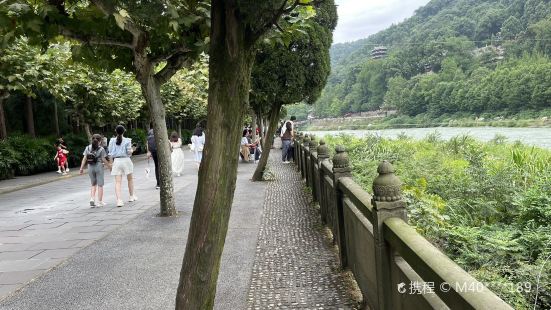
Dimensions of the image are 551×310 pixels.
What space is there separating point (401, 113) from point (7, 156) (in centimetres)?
4731

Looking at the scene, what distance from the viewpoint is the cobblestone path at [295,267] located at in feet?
12.9

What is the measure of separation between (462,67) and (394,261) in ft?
226

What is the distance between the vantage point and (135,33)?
6.30 meters

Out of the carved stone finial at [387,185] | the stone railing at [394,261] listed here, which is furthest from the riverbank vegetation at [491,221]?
the carved stone finial at [387,185]

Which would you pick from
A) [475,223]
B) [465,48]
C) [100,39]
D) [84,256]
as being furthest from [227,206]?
[465,48]

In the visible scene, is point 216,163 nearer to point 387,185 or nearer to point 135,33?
point 387,185

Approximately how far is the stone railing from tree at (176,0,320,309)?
0.96m

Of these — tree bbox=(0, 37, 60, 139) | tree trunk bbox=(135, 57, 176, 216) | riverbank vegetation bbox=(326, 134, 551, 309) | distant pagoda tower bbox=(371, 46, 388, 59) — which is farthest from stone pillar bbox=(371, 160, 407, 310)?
distant pagoda tower bbox=(371, 46, 388, 59)

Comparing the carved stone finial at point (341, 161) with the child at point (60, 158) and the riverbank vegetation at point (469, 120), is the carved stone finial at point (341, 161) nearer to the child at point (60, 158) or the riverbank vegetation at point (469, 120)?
the child at point (60, 158)

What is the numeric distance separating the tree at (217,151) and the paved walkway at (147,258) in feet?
4.81

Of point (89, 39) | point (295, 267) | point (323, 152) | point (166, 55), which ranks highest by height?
point (89, 39)

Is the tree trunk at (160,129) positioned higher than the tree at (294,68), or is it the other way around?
the tree at (294,68)

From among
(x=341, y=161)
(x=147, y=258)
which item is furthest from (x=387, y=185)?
(x=147, y=258)

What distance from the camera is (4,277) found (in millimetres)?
5074
